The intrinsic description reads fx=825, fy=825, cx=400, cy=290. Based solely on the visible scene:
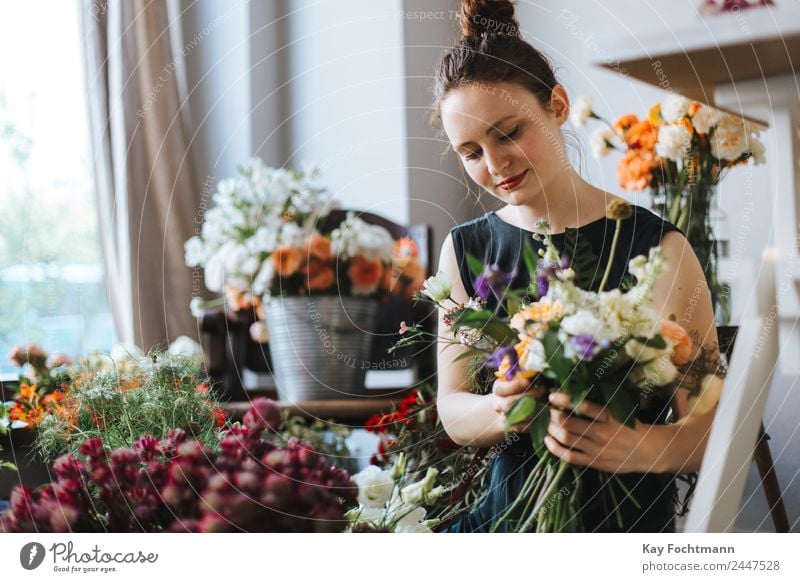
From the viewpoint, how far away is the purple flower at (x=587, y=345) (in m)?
0.41

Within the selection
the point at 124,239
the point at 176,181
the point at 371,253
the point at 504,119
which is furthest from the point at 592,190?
the point at 124,239

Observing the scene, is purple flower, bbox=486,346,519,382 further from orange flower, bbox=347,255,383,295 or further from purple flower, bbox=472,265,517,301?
orange flower, bbox=347,255,383,295

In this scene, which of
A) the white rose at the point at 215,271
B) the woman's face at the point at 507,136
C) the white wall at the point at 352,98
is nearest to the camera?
the woman's face at the point at 507,136

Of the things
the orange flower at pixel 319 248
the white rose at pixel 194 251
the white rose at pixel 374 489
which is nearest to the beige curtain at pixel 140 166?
the white rose at pixel 194 251

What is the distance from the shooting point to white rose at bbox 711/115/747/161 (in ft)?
1.79

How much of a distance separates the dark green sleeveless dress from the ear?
0.24 ft

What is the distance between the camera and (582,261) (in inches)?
20.1

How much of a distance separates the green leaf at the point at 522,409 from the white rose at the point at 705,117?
0.78 ft

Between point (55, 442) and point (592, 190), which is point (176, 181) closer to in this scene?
point (55, 442)

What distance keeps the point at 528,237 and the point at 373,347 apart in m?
0.16

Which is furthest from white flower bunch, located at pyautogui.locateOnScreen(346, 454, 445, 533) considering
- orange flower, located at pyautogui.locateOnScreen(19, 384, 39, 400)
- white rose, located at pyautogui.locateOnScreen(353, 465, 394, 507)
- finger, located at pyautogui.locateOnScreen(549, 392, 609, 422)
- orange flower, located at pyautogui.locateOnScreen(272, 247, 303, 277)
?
orange flower, located at pyautogui.locateOnScreen(19, 384, 39, 400)

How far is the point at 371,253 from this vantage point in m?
0.67

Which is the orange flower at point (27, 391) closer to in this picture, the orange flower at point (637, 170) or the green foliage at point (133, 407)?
the green foliage at point (133, 407)

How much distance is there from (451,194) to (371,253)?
105mm
